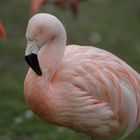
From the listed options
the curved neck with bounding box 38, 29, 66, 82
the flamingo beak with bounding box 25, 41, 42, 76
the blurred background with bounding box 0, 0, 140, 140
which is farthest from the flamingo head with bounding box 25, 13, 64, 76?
the blurred background with bounding box 0, 0, 140, 140

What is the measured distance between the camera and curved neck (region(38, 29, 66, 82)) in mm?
3176

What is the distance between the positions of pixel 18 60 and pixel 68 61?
3416mm

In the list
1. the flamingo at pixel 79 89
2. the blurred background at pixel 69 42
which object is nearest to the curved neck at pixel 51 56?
the flamingo at pixel 79 89

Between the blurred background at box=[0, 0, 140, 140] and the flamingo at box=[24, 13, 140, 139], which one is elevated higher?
the flamingo at box=[24, 13, 140, 139]

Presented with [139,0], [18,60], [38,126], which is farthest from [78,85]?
[139,0]

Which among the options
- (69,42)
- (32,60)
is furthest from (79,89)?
(69,42)

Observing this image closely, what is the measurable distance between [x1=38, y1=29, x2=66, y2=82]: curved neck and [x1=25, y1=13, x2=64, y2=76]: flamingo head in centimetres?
10

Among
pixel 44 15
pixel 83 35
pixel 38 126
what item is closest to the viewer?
pixel 44 15

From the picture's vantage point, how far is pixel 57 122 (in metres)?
3.23

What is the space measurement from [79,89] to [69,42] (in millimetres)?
4061

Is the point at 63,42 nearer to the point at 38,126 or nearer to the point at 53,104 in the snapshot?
the point at 53,104

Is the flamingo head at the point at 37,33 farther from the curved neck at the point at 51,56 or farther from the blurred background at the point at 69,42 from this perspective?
the blurred background at the point at 69,42

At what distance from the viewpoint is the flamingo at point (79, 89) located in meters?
3.16

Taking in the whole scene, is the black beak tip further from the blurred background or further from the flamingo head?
the blurred background
